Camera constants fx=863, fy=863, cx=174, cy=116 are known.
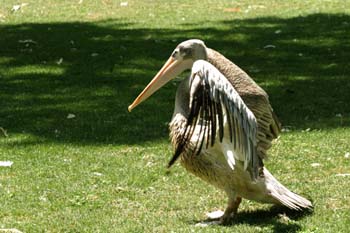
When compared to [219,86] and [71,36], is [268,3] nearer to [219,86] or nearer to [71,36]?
[71,36]

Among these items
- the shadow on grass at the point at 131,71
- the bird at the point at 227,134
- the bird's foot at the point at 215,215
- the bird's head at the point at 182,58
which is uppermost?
the bird's head at the point at 182,58

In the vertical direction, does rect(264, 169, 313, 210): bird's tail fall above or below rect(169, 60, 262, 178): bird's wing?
below

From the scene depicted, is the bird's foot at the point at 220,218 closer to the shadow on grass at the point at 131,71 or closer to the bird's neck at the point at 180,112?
the bird's neck at the point at 180,112

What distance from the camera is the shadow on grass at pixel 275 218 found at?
6898mm

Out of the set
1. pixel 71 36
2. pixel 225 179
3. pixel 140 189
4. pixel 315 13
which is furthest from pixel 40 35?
pixel 225 179

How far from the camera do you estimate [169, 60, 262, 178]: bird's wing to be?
6.16 meters

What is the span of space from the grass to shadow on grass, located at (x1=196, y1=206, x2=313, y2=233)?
17 millimetres

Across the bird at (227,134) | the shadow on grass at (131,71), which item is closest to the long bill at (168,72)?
the bird at (227,134)

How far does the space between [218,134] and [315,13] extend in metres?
12.5

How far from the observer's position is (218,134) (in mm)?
6602

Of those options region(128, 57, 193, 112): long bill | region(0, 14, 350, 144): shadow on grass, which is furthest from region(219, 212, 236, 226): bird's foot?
region(0, 14, 350, 144): shadow on grass

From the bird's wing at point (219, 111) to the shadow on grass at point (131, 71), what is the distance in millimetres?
3472

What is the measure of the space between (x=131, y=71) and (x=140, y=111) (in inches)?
95.8

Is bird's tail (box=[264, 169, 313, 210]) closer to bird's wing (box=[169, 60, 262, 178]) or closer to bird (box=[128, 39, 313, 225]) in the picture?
bird (box=[128, 39, 313, 225])
